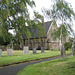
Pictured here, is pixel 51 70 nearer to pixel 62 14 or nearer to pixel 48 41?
pixel 62 14

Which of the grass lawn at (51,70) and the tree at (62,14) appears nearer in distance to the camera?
the grass lawn at (51,70)

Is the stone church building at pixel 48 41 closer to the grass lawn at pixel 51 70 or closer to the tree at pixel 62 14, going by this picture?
the tree at pixel 62 14

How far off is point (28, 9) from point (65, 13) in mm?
11465

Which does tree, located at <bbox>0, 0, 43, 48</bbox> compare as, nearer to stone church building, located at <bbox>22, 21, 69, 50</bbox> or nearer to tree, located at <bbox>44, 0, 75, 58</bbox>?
tree, located at <bbox>44, 0, 75, 58</bbox>

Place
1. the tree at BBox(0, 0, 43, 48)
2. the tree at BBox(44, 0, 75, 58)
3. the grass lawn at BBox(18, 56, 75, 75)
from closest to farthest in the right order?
the grass lawn at BBox(18, 56, 75, 75) → the tree at BBox(0, 0, 43, 48) → the tree at BBox(44, 0, 75, 58)

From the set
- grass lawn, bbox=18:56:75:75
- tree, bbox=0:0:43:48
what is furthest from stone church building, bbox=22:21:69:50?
grass lawn, bbox=18:56:75:75

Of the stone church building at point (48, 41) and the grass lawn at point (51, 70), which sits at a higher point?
the stone church building at point (48, 41)

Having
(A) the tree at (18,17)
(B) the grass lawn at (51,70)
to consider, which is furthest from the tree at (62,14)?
(B) the grass lawn at (51,70)

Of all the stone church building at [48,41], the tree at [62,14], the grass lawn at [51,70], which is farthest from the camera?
the stone church building at [48,41]

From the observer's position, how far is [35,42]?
4069 cm

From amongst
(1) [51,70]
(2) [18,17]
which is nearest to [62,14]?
(2) [18,17]

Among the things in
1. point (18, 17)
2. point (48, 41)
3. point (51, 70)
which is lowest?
point (51, 70)

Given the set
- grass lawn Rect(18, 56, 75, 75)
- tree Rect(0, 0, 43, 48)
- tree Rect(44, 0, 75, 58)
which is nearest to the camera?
grass lawn Rect(18, 56, 75, 75)

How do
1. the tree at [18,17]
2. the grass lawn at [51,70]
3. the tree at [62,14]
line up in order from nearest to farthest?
1. the grass lawn at [51,70]
2. the tree at [18,17]
3. the tree at [62,14]
